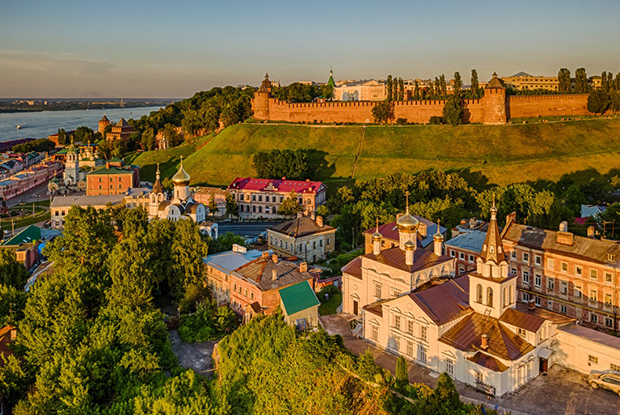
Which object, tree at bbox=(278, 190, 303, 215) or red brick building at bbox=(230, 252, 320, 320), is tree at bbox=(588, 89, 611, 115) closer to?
tree at bbox=(278, 190, 303, 215)

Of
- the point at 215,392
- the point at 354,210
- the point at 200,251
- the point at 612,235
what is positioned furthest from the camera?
the point at 354,210

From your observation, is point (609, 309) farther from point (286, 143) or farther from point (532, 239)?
point (286, 143)

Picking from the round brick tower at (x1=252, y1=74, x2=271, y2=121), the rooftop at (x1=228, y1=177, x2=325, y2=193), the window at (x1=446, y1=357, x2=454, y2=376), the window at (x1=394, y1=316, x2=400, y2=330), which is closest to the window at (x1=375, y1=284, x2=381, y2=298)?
the window at (x1=394, y1=316, x2=400, y2=330)

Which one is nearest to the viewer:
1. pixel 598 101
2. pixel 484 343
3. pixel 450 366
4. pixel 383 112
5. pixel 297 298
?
pixel 484 343

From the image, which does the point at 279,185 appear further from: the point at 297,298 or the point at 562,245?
the point at 562,245

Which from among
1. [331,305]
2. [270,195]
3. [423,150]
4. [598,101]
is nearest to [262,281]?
[331,305]

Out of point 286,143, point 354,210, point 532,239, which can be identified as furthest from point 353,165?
point 532,239
